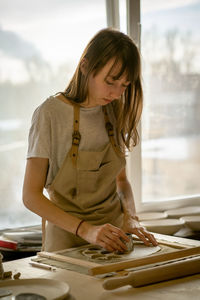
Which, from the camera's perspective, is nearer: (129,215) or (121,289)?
(121,289)

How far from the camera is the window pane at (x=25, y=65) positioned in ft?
9.49

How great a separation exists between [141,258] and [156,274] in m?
0.15

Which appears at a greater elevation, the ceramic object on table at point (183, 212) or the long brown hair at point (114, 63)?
the long brown hair at point (114, 63)

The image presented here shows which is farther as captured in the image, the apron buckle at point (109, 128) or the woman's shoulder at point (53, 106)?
the apron buckle at point (109, 128)

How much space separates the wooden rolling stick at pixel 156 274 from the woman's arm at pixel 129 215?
1.17 feet

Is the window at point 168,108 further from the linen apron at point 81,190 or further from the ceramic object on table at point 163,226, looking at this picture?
the linen apron at point 81,190

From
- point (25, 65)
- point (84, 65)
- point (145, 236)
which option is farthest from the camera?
point (25, 65)

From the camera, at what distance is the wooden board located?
155cm

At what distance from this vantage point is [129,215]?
2201 mm

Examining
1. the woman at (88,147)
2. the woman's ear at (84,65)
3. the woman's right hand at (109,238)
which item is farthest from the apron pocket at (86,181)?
the woman's ear at (84,65)

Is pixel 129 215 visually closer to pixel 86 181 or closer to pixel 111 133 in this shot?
pixel 86 181

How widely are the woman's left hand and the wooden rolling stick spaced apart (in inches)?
13.1

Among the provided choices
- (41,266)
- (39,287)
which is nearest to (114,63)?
(41,266)

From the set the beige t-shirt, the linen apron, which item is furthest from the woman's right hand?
the beige t-shirt
